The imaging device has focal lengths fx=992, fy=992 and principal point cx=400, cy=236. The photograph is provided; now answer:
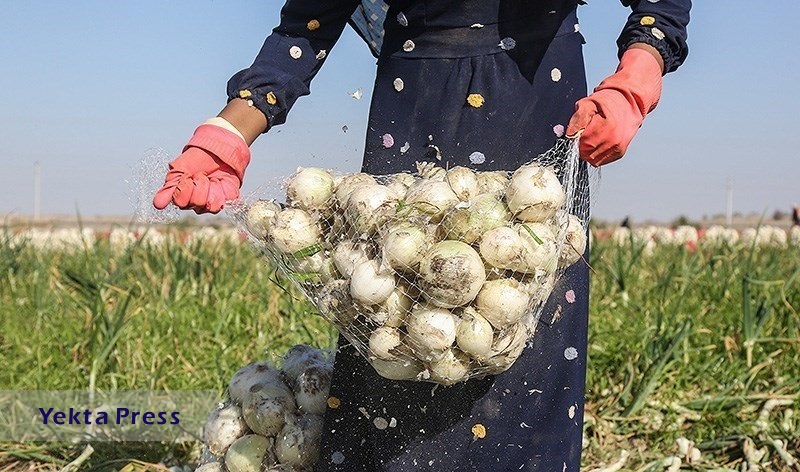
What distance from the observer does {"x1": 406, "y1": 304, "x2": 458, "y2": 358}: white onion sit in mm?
1307

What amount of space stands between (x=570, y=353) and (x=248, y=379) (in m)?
0.62

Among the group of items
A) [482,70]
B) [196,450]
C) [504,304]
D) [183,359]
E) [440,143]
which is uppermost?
[482,70]

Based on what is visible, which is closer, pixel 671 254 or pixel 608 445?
pixel 608 445

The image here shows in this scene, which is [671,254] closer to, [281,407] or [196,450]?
[196,450]

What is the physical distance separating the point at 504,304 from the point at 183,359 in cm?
195

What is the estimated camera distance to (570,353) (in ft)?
5.29

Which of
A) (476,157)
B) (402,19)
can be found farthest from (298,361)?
(402,19)

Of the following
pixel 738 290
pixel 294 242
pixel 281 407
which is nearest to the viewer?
pixel 294 242

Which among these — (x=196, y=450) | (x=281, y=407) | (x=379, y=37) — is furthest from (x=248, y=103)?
(x=196, y=450)

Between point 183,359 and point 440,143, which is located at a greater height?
point 440,143

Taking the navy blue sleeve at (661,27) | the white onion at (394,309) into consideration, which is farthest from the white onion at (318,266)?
the navy blue sleeve at (661,27)

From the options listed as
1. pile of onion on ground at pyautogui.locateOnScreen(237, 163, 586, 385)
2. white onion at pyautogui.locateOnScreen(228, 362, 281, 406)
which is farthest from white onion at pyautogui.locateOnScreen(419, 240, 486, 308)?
white onion at pyautogui.locateOnScreen(228, 362, 281, 406)

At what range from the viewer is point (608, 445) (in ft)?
8.66

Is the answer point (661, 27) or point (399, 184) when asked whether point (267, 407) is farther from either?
point (661, 27)
